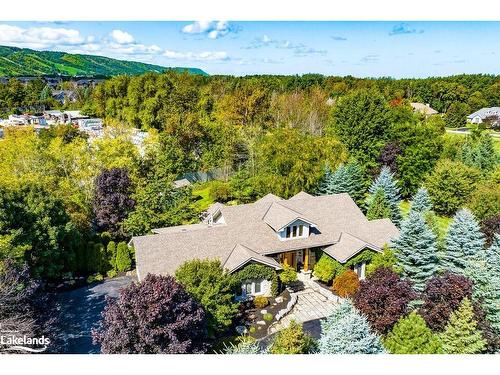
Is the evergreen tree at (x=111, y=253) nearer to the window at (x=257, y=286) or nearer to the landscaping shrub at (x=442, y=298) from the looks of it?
the window at (x=257, y=286)

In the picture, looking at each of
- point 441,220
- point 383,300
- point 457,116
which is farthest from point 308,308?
point 457,116

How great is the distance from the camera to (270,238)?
1148 inches

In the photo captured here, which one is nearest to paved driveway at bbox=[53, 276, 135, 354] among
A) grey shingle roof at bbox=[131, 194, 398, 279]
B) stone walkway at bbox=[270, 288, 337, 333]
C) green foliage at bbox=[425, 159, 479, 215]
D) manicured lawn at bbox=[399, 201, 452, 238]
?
grey shingle roof at bbox=[131, 194, 398, 279]

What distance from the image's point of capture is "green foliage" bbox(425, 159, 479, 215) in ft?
143

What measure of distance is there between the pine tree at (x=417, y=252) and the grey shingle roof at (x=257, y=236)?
91.6 inches

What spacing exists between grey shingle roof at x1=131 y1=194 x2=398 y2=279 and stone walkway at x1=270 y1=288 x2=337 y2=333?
3.13 metres

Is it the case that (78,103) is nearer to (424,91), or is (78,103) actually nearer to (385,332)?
(424,91)

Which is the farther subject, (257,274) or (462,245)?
(462,245)

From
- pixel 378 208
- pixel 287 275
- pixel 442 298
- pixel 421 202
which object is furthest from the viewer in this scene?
pixel 421 202

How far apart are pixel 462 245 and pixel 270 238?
496 inches

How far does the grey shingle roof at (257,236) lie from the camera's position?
26.4 m

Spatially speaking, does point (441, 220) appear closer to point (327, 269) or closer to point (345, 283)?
point (327, 269)

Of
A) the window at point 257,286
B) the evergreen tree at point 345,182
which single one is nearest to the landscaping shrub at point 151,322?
the window at point 257,286

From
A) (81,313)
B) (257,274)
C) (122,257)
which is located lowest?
(81,313)
